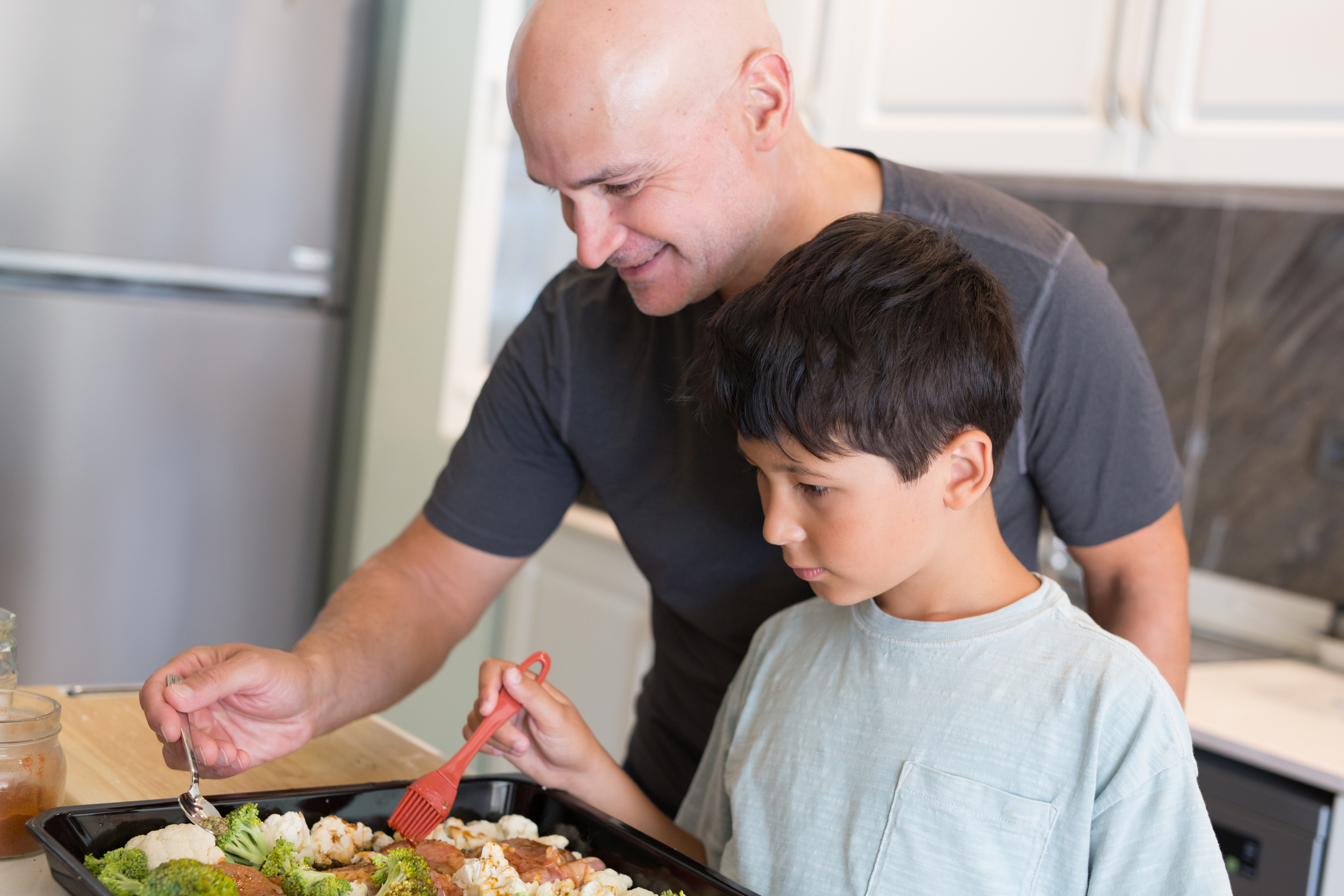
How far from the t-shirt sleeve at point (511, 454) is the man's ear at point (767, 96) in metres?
0.28

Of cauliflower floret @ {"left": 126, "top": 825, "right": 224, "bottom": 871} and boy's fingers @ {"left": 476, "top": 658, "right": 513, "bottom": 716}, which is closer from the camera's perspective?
cauliflower floret @ {"left": 126, "top": 825, "right": 224, "bottom": 871}

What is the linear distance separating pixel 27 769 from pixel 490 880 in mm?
335

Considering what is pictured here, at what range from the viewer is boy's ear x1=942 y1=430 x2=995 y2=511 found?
883 mm

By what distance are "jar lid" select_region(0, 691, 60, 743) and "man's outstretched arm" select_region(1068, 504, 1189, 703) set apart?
83 cm

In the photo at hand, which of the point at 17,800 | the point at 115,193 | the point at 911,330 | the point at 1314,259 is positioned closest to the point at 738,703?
the point at 911,330

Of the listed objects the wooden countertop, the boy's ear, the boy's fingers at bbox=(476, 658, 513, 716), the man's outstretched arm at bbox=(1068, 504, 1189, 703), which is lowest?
the wooden countertop

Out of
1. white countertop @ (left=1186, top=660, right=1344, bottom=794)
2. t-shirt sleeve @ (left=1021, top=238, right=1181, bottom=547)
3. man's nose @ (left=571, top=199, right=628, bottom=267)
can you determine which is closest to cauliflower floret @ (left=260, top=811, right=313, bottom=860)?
man's nose @ (left=571, top=199, right=628, bottom=267)

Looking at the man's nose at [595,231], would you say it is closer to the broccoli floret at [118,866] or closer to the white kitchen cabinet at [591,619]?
the broccoli floret at [118,866]

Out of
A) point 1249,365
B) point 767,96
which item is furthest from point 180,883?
point 1249,365

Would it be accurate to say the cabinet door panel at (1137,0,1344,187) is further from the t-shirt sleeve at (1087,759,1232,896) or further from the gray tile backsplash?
the t-shirt sleeve at (1087,759,1232,896)

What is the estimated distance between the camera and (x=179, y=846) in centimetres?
74

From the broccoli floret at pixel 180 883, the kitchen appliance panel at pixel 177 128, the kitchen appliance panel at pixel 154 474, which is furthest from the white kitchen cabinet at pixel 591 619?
the broccoli floret at pixel 180 883

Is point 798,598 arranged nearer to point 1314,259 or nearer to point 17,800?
point 17,800

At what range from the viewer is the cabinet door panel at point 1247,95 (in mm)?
1655
